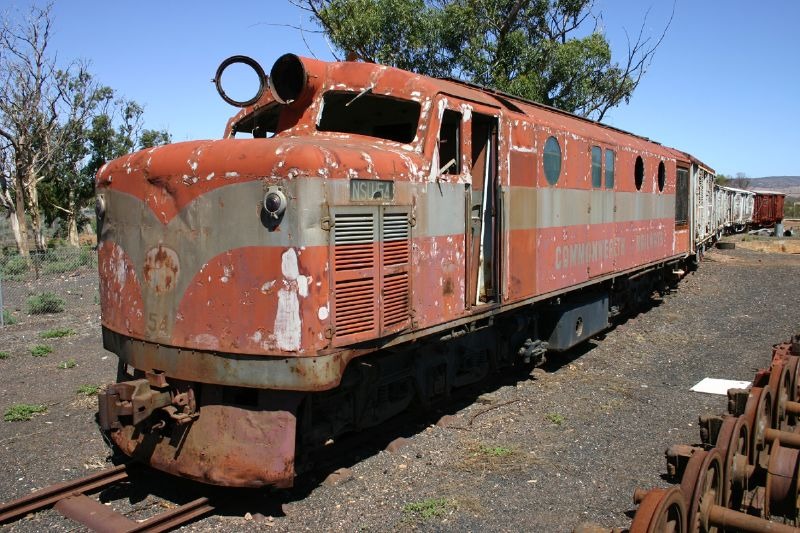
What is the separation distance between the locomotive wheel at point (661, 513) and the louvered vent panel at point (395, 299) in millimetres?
2322

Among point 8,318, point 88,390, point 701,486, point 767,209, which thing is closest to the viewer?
point 701,486

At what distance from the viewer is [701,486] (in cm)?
334

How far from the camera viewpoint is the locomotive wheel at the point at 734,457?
3.91 metres

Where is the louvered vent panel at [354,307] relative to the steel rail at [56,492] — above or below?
above

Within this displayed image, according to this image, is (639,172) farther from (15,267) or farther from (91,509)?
(15,267)

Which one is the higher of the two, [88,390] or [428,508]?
[88,390]

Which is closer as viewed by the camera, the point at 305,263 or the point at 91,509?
the point at 305,263

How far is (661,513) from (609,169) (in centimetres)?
744

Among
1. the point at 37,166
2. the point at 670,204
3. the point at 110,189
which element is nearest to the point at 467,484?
the point at 110,189

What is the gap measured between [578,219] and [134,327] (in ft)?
18.6

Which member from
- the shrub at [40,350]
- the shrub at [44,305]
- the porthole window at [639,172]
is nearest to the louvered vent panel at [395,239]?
the shrub at [40,350]

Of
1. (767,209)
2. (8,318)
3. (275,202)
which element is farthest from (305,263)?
(767,209)

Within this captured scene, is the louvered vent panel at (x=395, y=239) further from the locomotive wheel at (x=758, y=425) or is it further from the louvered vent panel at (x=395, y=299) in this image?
the locomotive wheel at (x=758, y=425)

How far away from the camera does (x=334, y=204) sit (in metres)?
4.38
